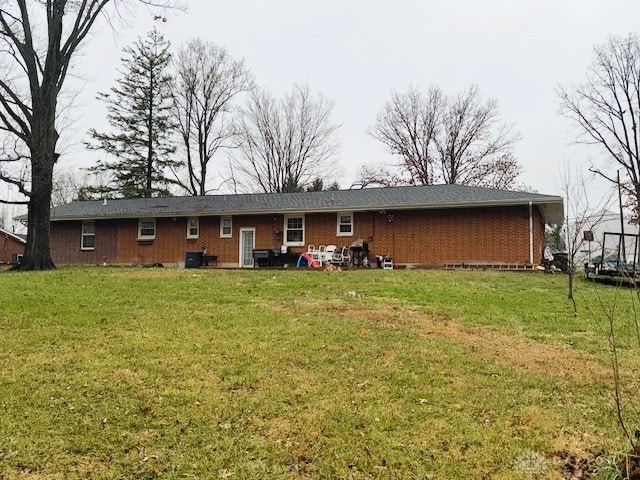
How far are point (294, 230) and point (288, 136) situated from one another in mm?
17498

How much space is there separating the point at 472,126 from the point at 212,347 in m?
33.6

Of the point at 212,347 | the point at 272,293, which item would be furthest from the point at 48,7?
the point at 212,347

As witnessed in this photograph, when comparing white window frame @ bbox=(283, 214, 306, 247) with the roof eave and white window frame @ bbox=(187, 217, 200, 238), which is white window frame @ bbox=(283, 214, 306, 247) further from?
white window frame @ bbox=(187, 217, 200, 238)

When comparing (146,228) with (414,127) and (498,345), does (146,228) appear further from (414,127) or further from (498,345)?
(414,127)

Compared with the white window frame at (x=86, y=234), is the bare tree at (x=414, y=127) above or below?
above

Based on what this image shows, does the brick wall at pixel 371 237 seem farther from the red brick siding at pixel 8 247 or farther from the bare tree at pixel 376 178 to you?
the bare tree at pixel 376 178

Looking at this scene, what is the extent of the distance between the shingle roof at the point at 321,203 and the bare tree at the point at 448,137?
14.6 m

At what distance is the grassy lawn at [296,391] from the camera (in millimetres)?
3293

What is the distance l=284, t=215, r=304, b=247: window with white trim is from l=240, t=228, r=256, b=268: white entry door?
1.54 meters

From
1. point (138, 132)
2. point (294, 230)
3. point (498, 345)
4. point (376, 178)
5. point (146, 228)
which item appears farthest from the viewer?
point (376, 178)

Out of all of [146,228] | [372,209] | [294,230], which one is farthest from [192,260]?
[372,209]

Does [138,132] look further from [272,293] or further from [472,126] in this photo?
[272,293]

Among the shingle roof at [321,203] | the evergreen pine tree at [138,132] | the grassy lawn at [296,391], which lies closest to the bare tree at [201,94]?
the evergreen pine tree at [138,132]

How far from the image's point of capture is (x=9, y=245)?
3650cm
